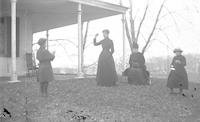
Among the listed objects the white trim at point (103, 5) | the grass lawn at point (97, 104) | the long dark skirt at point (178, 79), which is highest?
the white trim at point (103, 5)

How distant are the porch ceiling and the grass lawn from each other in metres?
4.29

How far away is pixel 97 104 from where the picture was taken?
770 cm

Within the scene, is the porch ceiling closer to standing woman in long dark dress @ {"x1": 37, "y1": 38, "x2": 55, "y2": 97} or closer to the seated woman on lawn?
the seated woman on lawn

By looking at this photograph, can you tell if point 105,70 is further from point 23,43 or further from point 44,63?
point 23,43

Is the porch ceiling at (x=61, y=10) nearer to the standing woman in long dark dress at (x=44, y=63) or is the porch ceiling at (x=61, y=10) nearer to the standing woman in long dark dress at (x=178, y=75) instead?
the standing woman in long dark dress at (x=178, y=75)

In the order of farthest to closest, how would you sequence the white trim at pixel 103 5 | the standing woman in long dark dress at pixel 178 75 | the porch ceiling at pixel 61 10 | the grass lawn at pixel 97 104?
1. the porch ceiling at pixel 61 10
2. the white trim at pixel 103 5
3. the standing woman in long dark dress at pixel 178 75
4. the grass lawn at pixel 97 104

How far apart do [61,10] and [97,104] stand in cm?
846

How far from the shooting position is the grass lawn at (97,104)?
6.59 meters

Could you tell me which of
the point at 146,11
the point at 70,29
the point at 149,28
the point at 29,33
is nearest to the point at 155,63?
the point at 149,28

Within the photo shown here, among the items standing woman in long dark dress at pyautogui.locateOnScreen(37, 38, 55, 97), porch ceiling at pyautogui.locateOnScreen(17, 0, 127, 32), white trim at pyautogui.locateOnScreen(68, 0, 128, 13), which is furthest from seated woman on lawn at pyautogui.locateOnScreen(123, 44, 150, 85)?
standing woman in long dark dress at pyautogui.locateOnScreen(37, 38, 55, 97)

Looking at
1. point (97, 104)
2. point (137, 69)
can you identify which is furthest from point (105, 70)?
point (97, 104)

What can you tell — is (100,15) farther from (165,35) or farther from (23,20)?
(165,35)

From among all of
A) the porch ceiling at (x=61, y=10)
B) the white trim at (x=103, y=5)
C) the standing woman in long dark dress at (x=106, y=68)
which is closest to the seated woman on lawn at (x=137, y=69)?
the standing woman in long dark dress at (x=106, y=68)

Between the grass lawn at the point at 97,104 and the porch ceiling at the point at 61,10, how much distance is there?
429 cm
